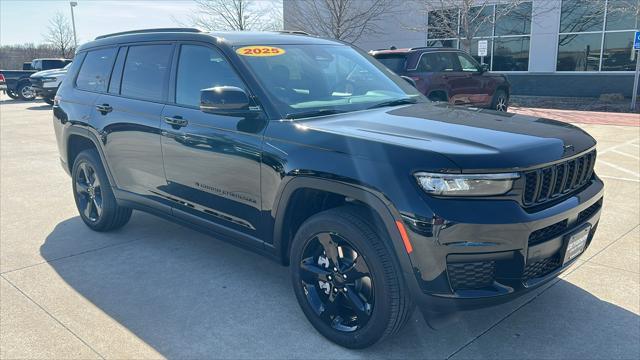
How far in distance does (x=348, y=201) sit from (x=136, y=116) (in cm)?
217

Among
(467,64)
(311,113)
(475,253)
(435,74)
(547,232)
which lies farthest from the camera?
(467,64)

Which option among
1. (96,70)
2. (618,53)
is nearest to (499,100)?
(618,53)

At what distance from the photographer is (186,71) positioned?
407 cm

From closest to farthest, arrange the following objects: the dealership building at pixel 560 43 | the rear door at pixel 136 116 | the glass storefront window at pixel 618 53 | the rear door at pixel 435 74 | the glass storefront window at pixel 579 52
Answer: the rear door at pixel 136 116 → the rear door at pixel 435 74 → the glass storefront window at pixel 618 53 → the dealership building at pixel 560 43 → the glass storefront window at pixel 579 52

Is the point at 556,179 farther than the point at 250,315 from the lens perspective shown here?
No

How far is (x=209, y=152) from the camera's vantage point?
3.70 meters

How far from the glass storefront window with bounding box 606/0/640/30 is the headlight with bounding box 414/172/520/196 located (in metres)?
18.6

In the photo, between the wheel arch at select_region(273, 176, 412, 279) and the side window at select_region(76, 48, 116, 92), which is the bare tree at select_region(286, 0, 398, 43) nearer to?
the side window at select_region(76, 48, 116, 92)

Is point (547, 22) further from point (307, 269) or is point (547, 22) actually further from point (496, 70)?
point (307, 269)

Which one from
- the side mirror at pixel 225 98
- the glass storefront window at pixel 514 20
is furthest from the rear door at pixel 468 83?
the glass storefront window at pixel 514 20

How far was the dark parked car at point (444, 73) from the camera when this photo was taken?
10.7 metres

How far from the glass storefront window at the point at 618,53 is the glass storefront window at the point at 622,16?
24 centimetres

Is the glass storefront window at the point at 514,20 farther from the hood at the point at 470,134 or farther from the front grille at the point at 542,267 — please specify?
the front grille at the point at 542,267

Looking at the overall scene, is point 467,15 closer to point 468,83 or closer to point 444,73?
point 468,83
